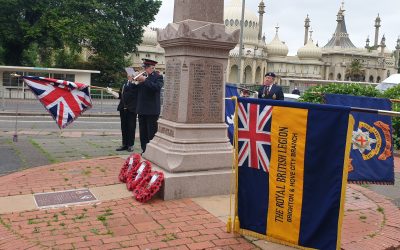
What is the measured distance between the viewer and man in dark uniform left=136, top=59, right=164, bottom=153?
835cm

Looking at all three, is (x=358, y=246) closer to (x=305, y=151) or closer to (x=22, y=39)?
(x=305, y=151)

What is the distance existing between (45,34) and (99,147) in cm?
2578

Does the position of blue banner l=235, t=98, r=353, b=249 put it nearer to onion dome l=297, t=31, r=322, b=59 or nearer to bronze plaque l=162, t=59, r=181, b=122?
bronze plaque l=162, t=59, r=181, b=122

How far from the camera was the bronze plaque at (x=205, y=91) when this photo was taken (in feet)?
21.9

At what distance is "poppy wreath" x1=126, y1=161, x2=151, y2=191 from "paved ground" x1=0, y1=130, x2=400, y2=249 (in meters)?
0.14

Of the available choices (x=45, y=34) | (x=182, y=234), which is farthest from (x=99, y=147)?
(x=45, y=34)

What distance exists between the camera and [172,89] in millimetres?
6961

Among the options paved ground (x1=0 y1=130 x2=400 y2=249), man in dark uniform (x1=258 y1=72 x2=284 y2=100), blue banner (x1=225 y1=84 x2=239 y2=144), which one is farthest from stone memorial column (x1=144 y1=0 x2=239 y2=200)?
man in dark uniform (x1=258 y1=72 x2=284 y2=100)

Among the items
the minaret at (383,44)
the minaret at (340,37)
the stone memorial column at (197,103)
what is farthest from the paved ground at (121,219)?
the minaret at (383,44)

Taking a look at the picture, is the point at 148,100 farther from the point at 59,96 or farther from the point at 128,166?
the point at 59,96

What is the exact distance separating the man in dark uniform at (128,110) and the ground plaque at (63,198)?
378cm

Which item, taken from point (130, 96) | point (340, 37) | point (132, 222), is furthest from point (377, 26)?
point (132, 222)

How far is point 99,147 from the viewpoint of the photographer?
1112 cm

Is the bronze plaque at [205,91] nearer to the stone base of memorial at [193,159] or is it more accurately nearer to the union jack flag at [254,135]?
the stone base of memorial at [193,159]
